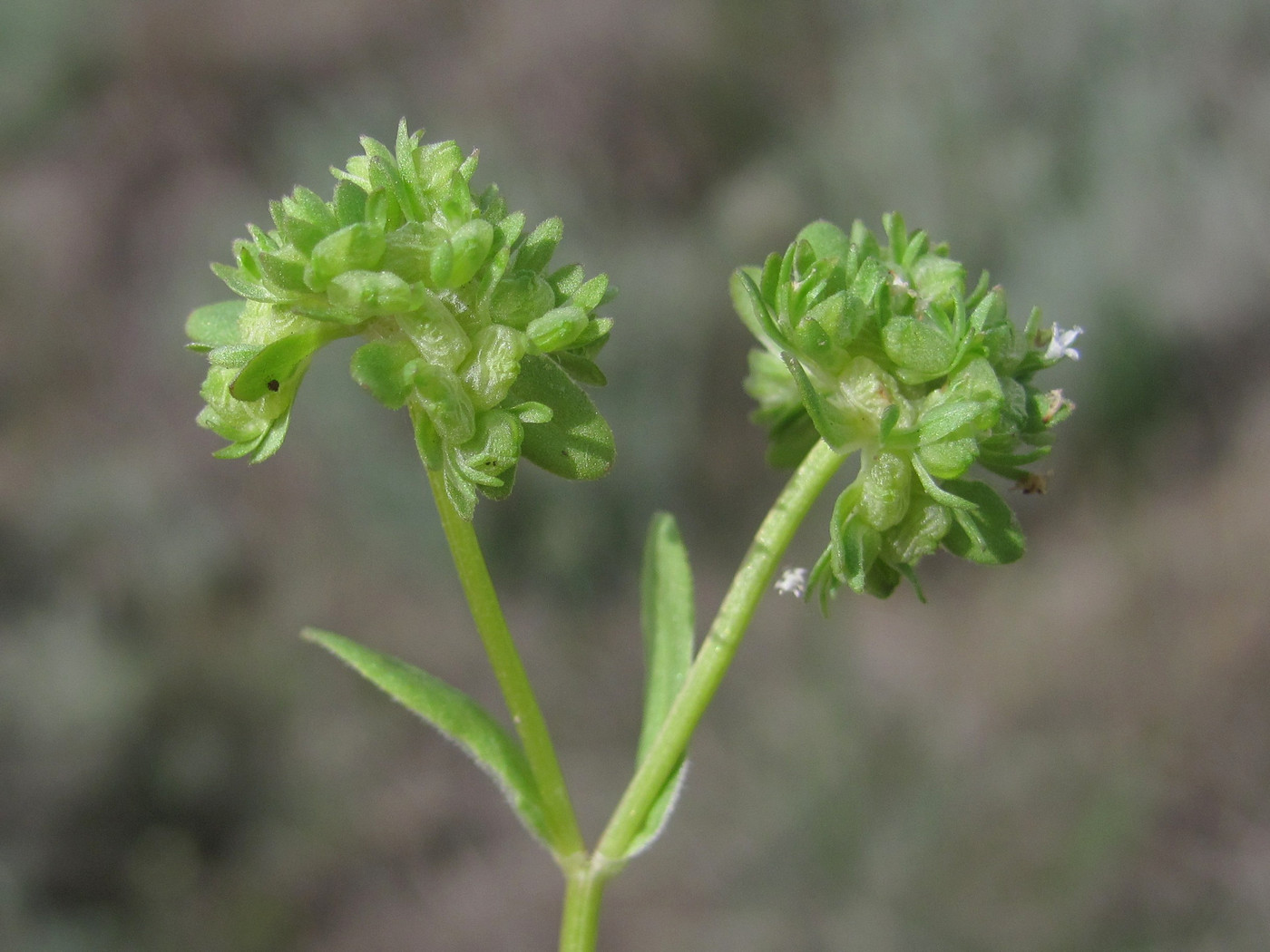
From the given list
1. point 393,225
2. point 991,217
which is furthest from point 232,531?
point 393,225

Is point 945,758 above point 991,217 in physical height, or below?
below

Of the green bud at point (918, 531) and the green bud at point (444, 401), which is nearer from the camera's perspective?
the green bud at point (444, 401)

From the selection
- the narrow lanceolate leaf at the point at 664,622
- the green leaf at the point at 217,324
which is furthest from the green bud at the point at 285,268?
the narrow lanceolate leaf at the point at 664,622

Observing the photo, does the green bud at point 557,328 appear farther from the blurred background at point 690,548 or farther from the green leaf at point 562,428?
the blurred background at point 690,548

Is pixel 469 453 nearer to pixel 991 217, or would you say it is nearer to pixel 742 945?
pixel 742 945

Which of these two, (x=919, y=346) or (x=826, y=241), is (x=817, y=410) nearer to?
(x=919, y=346)
